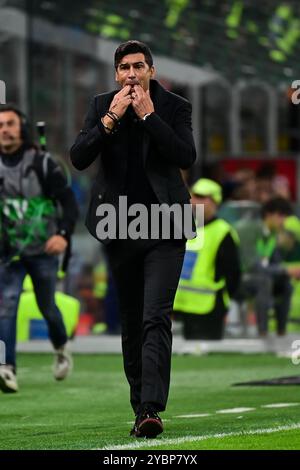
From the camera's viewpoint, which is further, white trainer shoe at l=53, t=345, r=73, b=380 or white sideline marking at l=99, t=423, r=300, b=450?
white trainer shoe at l=53, t=345, r=73, b=380

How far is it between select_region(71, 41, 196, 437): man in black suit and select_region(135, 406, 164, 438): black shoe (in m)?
0.12

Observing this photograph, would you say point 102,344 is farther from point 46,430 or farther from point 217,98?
point 46,430

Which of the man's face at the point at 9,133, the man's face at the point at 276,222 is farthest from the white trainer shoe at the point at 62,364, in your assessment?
the man's face at the point at 276,222

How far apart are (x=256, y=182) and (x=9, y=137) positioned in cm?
817

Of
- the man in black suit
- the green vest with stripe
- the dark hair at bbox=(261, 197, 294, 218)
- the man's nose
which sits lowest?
the green vest with stripe

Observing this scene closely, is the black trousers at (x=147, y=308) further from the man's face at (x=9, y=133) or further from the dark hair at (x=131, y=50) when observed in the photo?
the man's face at (x=9, y=133)

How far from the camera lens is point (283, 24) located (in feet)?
63.6

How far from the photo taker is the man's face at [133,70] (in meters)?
9.37

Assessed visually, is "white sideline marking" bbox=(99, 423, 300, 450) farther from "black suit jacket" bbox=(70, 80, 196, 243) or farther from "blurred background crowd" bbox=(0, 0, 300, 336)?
"blurred background crowd" bbox=(0, 0, 300, 336)

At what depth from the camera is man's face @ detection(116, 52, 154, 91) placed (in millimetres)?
9367

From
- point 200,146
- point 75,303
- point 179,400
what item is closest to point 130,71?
point 179,400

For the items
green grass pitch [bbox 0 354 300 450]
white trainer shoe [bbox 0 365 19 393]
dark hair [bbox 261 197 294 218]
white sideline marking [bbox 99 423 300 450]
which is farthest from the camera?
dark hair [bbox 261 197 294 218]

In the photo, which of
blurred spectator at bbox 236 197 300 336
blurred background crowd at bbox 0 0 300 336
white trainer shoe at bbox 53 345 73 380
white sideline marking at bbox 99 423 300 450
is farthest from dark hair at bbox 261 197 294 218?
white sideline marking at bbox 99 423 300 450

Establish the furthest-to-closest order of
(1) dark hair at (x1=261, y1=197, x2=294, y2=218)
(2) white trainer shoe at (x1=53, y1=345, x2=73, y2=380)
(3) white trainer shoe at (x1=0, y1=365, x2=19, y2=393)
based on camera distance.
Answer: (1) dark hair at (x1=261, y1=197, x2=294, y2=218)
(2) white trainer shoe at (x1=53, y1=345, x2=73, y2=380)
(3) white trainer shoe at (x1=0, y1=365, x2=19, y2=393)
